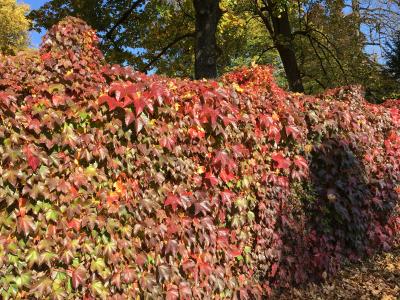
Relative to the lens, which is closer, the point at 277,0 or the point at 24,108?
the point at 24,108

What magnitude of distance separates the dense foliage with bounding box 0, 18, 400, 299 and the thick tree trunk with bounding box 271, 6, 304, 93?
883 centimetres

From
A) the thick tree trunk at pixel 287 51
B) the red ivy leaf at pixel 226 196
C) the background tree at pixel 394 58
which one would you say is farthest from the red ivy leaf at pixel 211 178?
the background tree at pixel 394 58

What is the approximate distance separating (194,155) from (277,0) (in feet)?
32.5

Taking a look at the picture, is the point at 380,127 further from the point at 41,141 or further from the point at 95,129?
the point at 41,141

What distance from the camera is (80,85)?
3145 mm

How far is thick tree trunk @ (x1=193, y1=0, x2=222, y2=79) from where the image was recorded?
9195 millimetres

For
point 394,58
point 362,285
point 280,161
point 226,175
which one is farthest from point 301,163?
point 394,58

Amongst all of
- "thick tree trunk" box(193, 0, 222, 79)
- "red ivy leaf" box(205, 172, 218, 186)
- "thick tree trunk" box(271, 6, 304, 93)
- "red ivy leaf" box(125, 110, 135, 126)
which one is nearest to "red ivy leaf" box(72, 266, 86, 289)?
"red ivy leaf" box(125, 110, 135, 126)

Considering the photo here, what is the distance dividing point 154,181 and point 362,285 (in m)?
3.09

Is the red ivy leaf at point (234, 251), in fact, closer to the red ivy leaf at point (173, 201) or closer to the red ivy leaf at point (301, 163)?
the red ivy leaf at point (173, 201)

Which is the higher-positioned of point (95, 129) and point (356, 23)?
point (356, 23)

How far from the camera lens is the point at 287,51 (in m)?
14.4

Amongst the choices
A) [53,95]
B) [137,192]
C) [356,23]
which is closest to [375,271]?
[137,192]

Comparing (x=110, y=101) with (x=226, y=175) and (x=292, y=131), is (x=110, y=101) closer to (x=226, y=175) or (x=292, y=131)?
(x=226, y=175)
